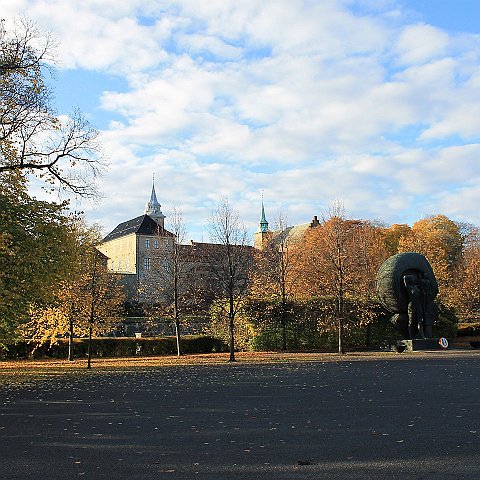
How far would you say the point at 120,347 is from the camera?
123ft

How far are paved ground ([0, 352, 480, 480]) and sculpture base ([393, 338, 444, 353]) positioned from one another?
562 inches

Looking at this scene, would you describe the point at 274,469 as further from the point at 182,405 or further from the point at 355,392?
the point at 355,392

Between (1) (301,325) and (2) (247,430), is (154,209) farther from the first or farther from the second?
(2) (247,430)

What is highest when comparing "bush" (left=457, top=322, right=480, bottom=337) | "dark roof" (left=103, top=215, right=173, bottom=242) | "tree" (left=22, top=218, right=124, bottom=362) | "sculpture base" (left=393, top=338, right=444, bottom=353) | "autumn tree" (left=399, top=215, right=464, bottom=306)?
"dark roof" (left=103, top=215, right=173, bottom=242)

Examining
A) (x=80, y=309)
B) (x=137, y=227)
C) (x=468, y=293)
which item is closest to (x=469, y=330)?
(x=468, y=293)

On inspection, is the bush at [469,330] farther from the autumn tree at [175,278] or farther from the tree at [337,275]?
the autumn tree at [175,278]

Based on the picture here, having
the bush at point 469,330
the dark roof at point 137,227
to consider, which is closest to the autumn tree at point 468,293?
the bush at point 469,330

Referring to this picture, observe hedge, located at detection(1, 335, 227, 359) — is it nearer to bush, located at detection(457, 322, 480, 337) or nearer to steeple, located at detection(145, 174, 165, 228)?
bush, located at detection(457, 322, 480, 337)

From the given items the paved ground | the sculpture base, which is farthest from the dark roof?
the paved ground

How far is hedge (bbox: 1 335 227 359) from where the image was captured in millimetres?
36000

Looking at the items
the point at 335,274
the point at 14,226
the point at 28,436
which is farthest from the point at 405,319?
the point at 28,436

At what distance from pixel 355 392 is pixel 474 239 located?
74450mm

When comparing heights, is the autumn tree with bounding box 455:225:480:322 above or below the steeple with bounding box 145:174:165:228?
below

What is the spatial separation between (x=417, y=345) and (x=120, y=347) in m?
17.9
